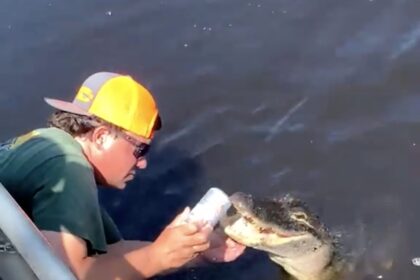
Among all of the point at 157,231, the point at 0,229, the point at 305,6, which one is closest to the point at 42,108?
the point at 157,231

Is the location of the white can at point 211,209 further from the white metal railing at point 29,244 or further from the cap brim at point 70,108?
the white metal railing at point 29,244

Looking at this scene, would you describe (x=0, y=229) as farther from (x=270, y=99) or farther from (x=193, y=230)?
(x=270, y=99)

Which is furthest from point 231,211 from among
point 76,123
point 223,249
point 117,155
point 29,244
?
point 29,244

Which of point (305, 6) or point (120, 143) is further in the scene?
point (305, 6)

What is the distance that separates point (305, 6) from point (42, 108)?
8.32ft

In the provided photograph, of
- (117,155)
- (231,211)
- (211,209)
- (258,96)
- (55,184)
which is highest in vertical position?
(55,184)

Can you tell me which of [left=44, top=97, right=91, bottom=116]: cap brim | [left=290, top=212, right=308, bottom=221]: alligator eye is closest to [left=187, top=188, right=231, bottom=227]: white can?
[left=290, top=212, right=308, bottom=221]: alligator eye

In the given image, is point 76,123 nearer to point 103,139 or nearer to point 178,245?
point 103,139

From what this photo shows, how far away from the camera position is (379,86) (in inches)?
275

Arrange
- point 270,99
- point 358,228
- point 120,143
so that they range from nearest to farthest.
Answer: point 120,143
point 358,228
point 270,99

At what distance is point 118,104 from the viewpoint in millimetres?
4453

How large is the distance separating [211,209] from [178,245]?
31 cm

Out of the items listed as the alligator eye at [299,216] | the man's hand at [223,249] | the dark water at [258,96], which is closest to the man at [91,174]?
the man's hand at [223,249]

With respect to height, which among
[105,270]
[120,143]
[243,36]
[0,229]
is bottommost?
[243,36]
